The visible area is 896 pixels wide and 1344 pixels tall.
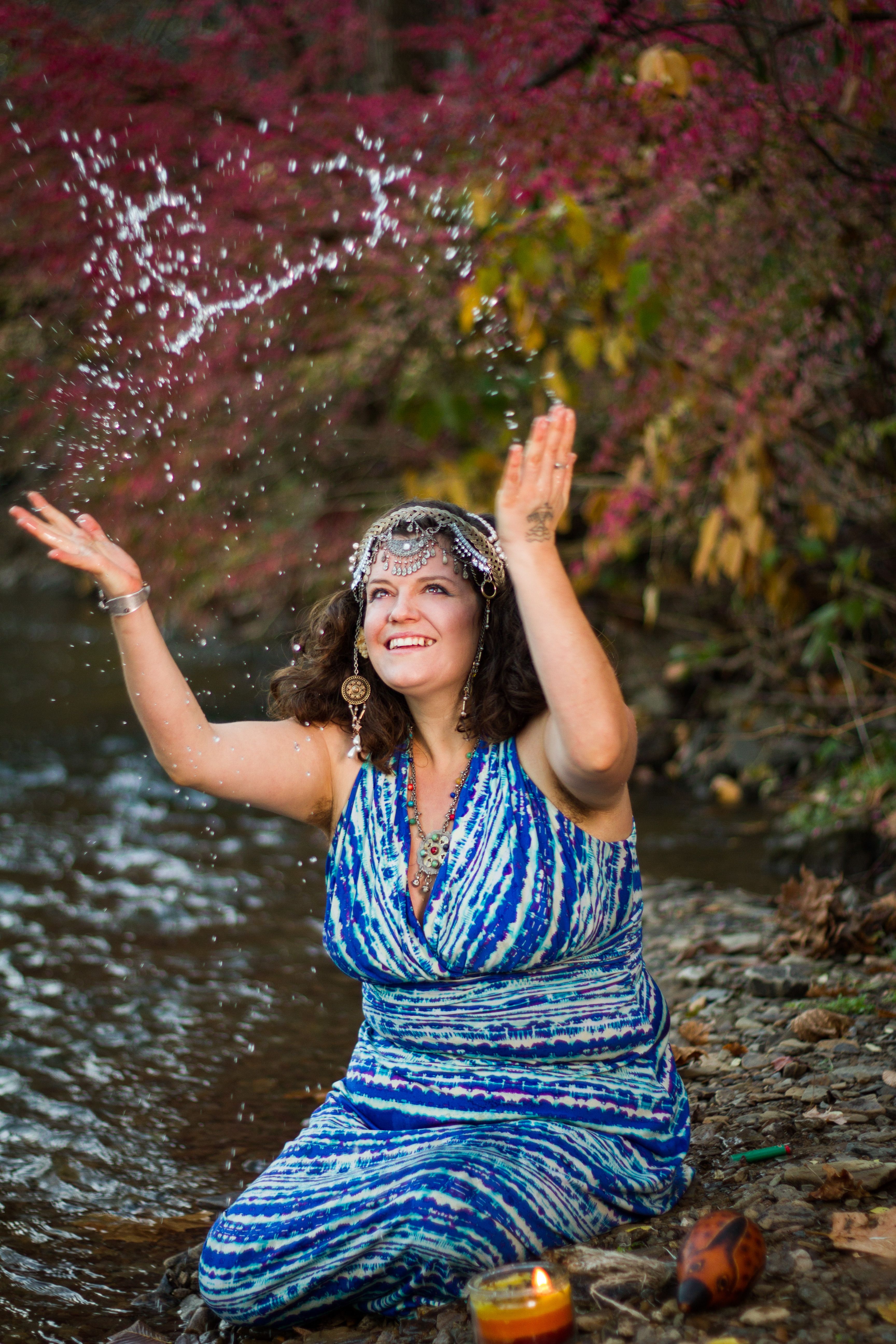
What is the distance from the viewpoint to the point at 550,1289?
2.01 m

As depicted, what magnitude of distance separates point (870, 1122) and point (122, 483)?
7346mm

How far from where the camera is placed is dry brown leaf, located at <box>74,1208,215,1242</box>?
10.6 ft

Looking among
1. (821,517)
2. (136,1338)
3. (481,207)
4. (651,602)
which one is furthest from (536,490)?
(651,602)

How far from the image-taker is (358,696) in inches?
118

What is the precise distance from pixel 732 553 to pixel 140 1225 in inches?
145

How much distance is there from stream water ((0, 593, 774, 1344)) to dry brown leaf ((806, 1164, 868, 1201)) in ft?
5.19

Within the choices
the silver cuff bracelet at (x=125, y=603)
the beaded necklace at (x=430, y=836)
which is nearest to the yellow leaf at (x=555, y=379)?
the beaded necklace at (x=430, y=836)

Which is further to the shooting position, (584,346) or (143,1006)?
(584,346)

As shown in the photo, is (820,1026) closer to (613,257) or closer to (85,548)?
(85,548)

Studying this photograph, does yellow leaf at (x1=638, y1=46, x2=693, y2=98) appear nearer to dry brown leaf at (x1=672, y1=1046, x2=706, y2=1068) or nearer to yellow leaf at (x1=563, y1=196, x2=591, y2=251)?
yellow leaf at (x1=563, y1=196, x2=591, y2=251)

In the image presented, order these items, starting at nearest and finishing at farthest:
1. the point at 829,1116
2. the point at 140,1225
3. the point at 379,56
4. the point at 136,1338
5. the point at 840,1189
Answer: the point at 840,1189 → the point at 136,1338 → the point at 829,1116 → the point at 140,1225 → the point at 379,56

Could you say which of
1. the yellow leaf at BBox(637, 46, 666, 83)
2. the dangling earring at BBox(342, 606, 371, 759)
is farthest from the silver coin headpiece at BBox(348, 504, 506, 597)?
the yellow leaf at BBox(637, 46, 666, 83)

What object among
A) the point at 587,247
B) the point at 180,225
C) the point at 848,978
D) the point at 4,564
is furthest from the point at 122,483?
the point at 4,564

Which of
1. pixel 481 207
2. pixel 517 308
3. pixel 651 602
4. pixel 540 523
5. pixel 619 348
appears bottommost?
pixel 540 523
